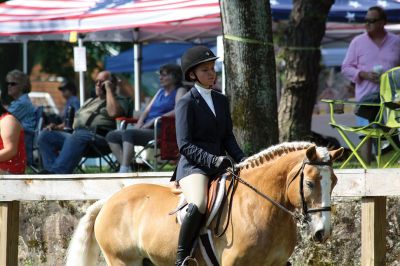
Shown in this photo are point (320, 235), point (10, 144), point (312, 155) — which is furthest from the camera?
point (10, 144)

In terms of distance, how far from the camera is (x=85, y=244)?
7.96m

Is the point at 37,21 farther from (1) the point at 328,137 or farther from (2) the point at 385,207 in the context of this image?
(2) the point at 385,207

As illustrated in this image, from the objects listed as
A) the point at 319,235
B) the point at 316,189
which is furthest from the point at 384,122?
the point at 319,235

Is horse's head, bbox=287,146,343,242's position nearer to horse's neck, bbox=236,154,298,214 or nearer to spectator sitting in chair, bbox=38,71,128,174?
horse's neck, bbox=236,154,298,214

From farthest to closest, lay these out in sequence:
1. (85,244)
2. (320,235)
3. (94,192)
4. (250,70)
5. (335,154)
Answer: (250,70), (94,192), (85,244), (335,154), (320,235)

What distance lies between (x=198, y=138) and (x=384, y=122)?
15.2ft

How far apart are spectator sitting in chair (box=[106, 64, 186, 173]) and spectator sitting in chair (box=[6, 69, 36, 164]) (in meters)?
1.90

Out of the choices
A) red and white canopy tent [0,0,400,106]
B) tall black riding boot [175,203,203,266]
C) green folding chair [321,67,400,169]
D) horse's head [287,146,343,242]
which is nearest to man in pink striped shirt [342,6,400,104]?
green folding chair [321,67,400,169]

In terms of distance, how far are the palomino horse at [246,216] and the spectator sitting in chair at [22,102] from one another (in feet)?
23.2

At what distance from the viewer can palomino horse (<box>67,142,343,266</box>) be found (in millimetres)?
6625

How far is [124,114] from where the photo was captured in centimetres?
1426

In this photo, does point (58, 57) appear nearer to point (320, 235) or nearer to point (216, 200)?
point (216, 200)

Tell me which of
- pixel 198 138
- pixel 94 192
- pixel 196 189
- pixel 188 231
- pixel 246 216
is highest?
pixel 198 138

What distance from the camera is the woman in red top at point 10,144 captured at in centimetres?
1039
